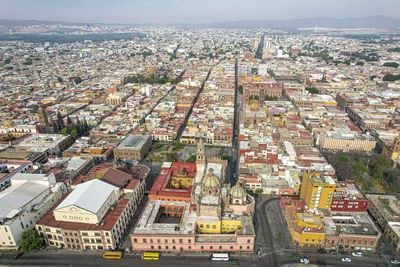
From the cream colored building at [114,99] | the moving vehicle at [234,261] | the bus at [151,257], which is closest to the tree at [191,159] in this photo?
the bus at [151,257]

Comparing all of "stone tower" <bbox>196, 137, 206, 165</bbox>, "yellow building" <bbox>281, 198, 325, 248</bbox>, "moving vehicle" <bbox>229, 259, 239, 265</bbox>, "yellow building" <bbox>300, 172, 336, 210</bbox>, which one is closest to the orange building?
"stone tower" <bbox>196, 137, 206, 165</bbox>

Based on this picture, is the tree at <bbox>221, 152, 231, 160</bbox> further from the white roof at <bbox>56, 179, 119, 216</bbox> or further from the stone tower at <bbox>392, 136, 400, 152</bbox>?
the stone tower at <bbox>392, 136, 400, 152</bbox>

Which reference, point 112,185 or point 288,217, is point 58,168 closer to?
point 112,185

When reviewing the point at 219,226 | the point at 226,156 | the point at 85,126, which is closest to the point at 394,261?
the point at 219,226

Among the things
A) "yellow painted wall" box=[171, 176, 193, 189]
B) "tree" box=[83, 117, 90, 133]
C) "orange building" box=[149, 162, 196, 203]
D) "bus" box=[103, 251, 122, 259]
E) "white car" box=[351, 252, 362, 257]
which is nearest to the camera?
"bus" box=[103, 251, 122, 259]

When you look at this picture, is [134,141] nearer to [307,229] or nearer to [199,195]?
[199,195]

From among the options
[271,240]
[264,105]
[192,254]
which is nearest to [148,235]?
[192,254]

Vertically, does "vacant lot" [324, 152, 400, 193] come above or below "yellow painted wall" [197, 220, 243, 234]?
below
